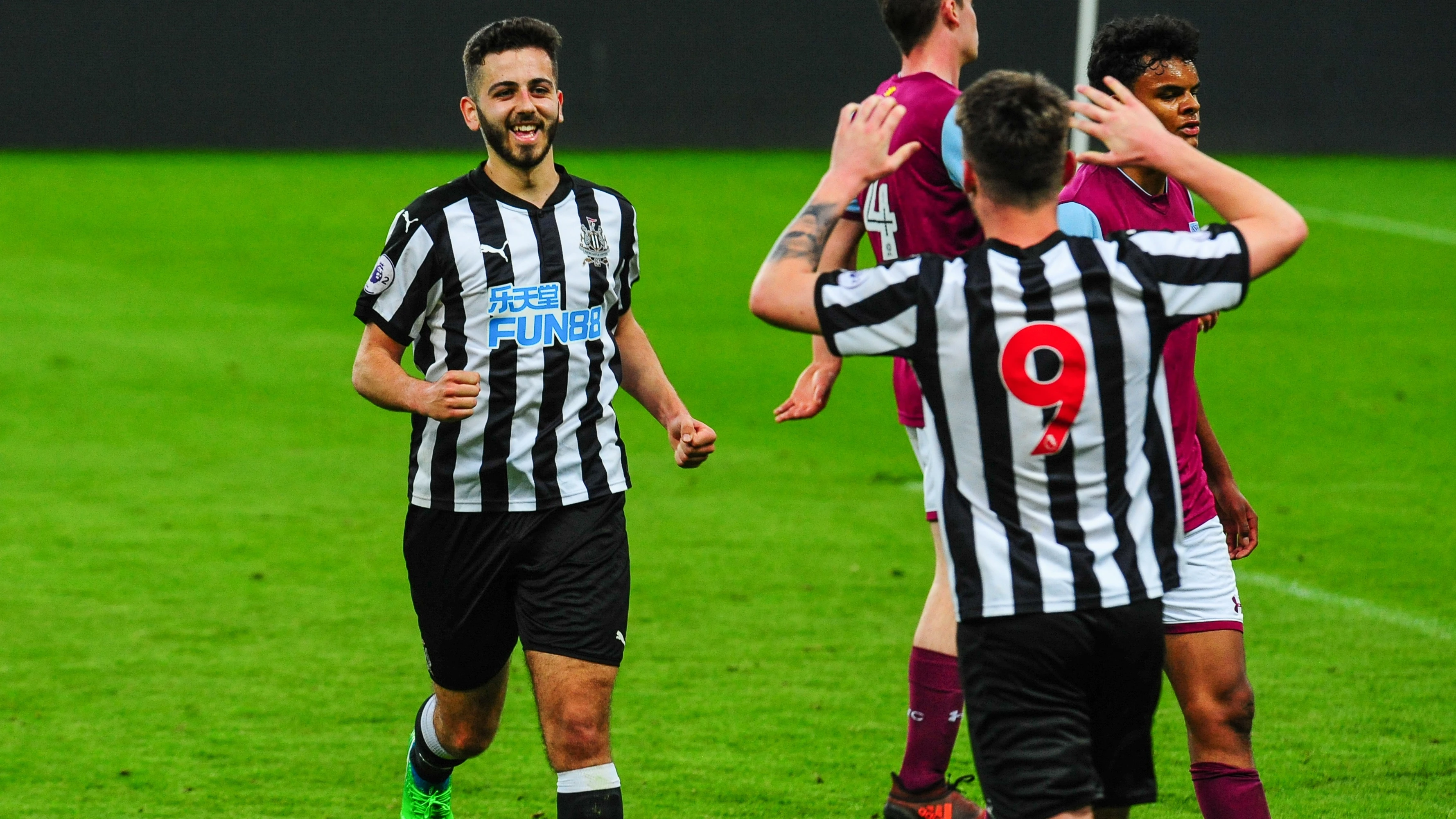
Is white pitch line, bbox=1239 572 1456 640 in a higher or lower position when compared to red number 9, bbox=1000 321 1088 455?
lower

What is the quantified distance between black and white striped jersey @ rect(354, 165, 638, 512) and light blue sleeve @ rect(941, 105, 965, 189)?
3.06ft

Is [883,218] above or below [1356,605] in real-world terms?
above

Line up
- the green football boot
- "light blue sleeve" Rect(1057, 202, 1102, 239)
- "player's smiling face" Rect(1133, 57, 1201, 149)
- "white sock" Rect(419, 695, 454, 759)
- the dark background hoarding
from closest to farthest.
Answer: "light blue sleeve" Rect(1057, 202, 1102, 239)
"player's smiling face" Rect(1133, 57, 1201, 149)
"white sock" Rect(419, 695, 454, 759)
the green football boot
the dark background hoarding

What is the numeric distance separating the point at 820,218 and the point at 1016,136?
0.42 metres

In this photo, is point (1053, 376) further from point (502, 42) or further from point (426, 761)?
point (426, 761)

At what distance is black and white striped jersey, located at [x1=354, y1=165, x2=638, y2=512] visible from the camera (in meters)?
3.94

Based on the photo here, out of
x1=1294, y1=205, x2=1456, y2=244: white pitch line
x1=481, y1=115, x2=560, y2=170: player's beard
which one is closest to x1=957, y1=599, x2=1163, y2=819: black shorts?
x1=481, y1=115, x2=560, y2=170: player's beard

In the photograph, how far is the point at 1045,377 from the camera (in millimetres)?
2885

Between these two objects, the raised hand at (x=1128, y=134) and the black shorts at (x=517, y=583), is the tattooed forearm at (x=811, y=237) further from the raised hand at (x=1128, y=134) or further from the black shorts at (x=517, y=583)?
the black shorts at (x=517, y=583)

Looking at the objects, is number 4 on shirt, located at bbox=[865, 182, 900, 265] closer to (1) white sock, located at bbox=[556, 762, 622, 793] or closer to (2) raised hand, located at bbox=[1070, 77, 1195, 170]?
(2) raised hand, located at bbox=[1070, 77, 1195, 170]

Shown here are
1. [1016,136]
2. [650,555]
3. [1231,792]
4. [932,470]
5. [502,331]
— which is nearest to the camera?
[1016,136]

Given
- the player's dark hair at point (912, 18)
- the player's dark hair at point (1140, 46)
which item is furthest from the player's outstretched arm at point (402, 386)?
the player's dark hair at point (1140, 46)

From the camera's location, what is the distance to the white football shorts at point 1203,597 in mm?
3674

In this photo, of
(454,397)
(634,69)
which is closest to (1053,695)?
(454,397)
